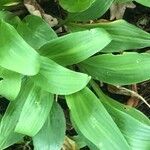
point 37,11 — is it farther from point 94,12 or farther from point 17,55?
point 17,55

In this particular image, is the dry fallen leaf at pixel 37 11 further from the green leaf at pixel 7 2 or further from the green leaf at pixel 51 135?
the green leaf at pixel 51 135

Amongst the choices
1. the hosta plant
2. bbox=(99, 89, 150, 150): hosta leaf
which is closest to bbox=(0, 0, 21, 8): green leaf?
the hosta plant

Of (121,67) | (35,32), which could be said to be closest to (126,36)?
(121,67)

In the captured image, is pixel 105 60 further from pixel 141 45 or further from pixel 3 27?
pixel 3 27

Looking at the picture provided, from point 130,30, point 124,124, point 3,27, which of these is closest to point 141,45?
point 130,30

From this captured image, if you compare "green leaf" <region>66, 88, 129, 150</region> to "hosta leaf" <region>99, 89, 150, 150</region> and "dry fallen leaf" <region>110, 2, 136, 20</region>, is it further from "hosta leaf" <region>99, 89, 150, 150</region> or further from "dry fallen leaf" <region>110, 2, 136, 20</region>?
"dry fallen leaf" <region>110, 2, 136, 20</region>

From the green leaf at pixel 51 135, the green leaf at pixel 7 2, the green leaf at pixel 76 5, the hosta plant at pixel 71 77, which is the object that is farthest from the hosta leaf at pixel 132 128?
the green leaf at pixel 7 2
